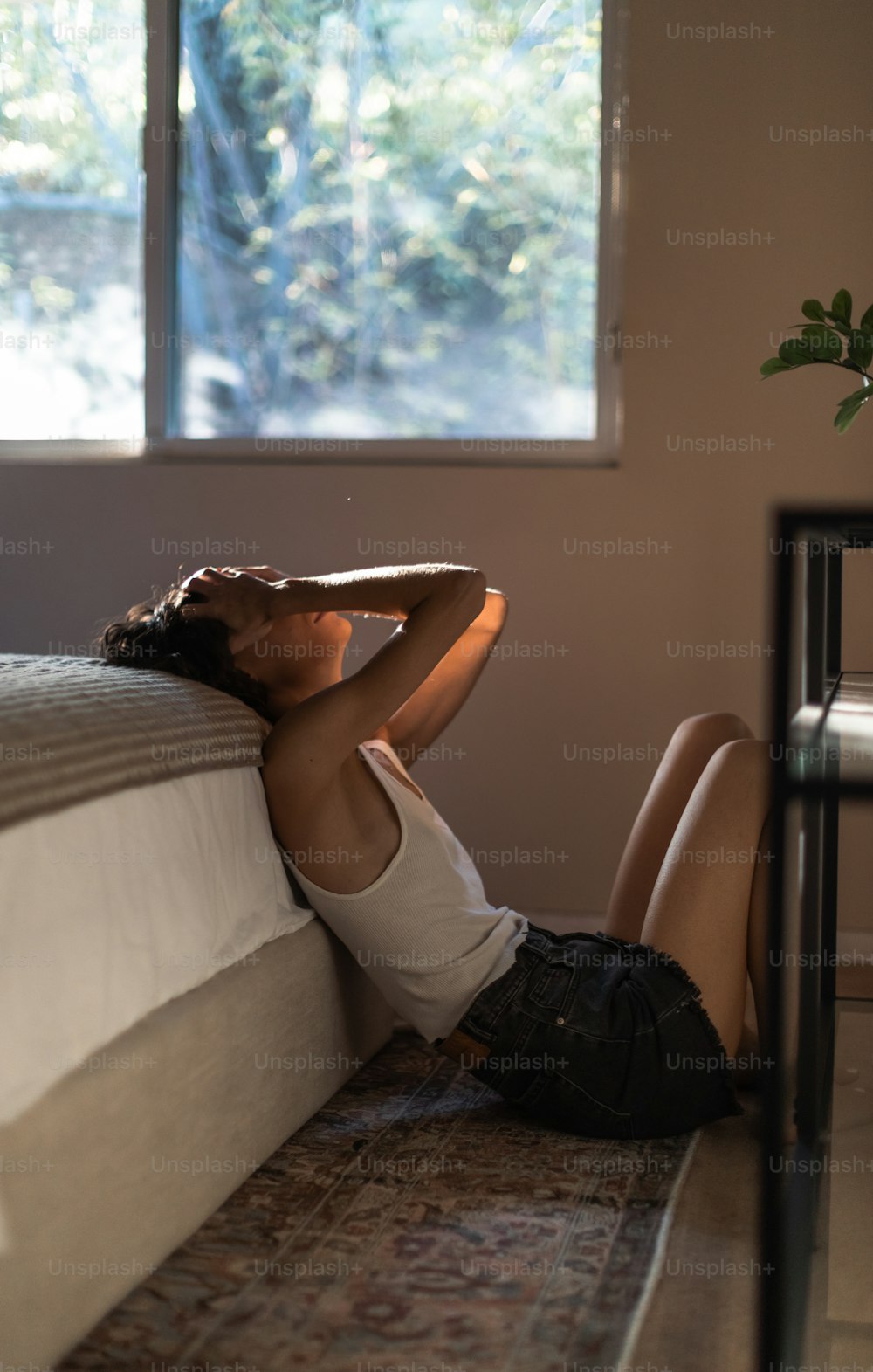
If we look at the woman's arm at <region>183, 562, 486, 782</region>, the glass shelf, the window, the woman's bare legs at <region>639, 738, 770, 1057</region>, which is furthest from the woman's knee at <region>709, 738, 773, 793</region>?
the window

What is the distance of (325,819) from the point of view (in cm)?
163

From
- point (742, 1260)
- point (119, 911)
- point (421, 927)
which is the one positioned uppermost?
point (119, 911)

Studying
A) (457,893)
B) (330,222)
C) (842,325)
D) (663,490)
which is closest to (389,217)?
(330,222)

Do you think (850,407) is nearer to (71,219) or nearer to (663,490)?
(663,490)

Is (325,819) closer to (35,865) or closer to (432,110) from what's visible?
(35,865)

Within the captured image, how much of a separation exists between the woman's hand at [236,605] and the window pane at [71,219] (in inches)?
55.9

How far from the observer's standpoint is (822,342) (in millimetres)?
1940

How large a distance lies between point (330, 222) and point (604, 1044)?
6.93 ft

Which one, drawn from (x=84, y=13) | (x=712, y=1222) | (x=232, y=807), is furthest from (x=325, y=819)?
(x=84, y=13)

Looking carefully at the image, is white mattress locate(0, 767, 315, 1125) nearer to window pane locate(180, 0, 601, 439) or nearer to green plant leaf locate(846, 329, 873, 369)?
green plant leaf locate(846, 329, 873, 369)

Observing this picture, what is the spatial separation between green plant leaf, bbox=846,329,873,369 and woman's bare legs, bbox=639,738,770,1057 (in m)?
0.63

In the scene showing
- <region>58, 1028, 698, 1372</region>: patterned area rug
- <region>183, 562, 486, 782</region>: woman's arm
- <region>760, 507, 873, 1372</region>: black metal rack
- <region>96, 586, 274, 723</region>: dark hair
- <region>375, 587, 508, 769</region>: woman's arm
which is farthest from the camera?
<region>375, 587, 508, 769</region>: woman's arm

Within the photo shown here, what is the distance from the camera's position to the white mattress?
1.07 meters

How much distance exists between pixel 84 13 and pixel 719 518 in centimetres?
199
